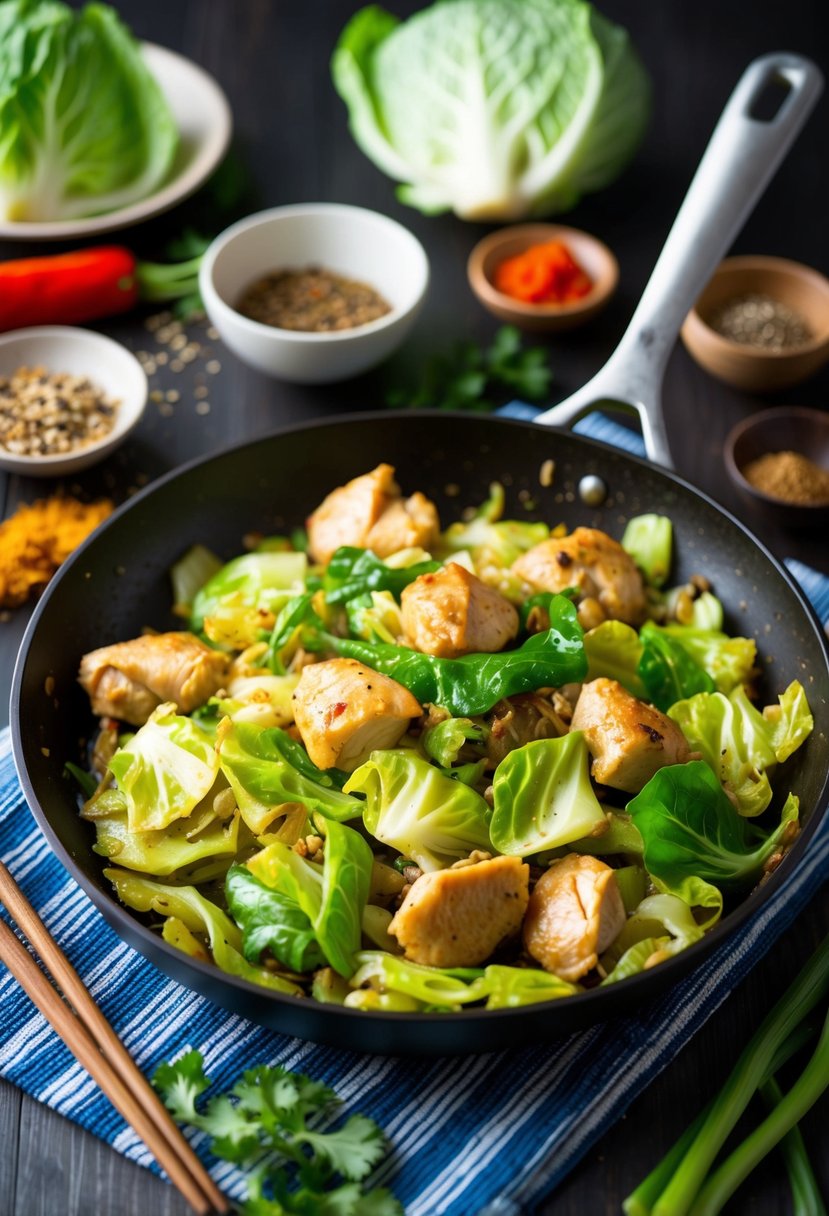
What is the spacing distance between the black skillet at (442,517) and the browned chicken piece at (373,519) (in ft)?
0.74

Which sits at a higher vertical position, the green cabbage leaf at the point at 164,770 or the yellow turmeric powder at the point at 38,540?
the green cabbage leaf at the point at 164,770

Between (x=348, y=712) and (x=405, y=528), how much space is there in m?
1.00

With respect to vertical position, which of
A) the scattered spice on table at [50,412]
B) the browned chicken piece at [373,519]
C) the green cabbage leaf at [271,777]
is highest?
the browned chicken piece at [373,519]

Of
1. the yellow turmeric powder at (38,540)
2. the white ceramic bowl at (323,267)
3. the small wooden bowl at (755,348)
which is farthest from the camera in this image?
the small wooden bowl at (755,348)

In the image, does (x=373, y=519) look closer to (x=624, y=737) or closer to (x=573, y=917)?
(x=624, y=737)

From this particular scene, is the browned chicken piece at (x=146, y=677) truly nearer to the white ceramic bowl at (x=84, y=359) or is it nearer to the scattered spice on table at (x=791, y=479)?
the white ceramic bowl at (x=84, y=359)

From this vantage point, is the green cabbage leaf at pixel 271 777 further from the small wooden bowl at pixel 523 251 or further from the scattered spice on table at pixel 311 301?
the small wooden bowl at pixel 523 251

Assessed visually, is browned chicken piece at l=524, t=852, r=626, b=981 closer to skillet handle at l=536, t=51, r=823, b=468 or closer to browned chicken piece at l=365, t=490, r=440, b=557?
browned chicken piece at l=365, t=490, r=440, b=557

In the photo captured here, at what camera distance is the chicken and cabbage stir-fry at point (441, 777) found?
2.99m

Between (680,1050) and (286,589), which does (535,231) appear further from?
(680,1050)

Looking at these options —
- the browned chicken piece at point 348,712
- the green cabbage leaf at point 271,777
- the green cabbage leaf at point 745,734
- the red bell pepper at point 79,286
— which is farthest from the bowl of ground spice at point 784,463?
the red bell pepper at point 79,286

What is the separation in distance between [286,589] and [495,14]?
349cm

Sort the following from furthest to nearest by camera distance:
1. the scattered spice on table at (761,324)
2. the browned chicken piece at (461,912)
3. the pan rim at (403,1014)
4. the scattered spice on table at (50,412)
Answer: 1. the scattered spice on table at (761,324)
2. the scattered spice on table at (50,412)
3. the browned chicken piece at (461,912)
4. the pan rim at (403,1014)

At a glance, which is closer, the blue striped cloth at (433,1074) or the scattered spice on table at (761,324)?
the blue striped cloth at (433,1074)
